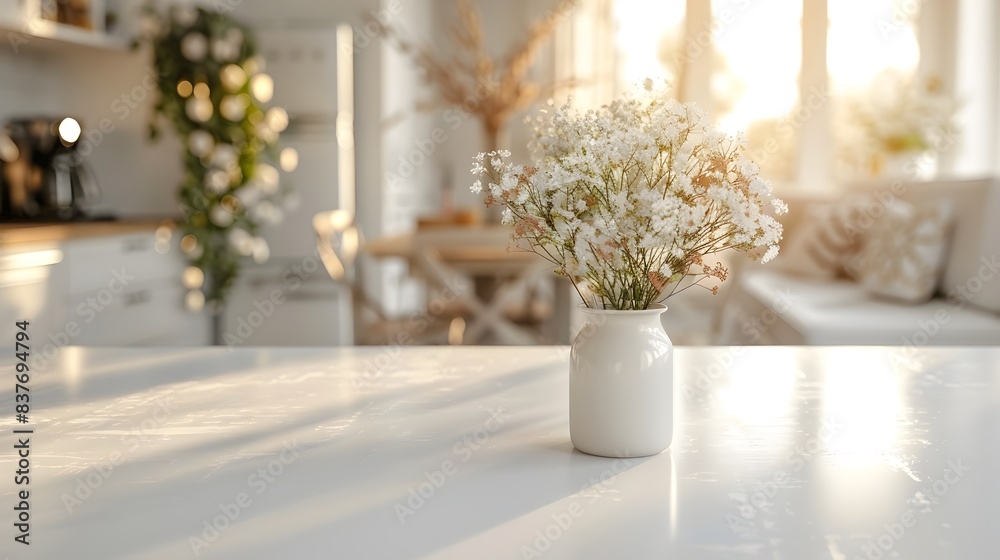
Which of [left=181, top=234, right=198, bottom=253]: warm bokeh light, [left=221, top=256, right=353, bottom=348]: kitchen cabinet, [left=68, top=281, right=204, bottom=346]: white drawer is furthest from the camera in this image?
[left=221, top=256, right=353, bottom=348]: kitchen cabinet

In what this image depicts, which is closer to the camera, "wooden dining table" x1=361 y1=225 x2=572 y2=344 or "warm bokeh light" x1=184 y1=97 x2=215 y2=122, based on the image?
"wooden dining table" x1=361 y1=225 x2=572 y2=344

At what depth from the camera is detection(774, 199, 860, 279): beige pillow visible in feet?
13.7

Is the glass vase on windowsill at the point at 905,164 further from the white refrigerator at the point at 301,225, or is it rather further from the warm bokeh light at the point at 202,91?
the warm bokeh light at the point at 202,91

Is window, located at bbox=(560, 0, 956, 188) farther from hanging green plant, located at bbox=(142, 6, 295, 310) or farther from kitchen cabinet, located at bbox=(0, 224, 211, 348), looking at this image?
kitchen cabinet, located at bbox=(0, 224, 211, 348)

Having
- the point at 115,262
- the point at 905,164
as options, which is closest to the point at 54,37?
the point at 115,262

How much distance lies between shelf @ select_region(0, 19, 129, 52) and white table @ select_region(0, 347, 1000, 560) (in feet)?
7.62

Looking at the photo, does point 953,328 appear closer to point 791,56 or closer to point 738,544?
point 738,544

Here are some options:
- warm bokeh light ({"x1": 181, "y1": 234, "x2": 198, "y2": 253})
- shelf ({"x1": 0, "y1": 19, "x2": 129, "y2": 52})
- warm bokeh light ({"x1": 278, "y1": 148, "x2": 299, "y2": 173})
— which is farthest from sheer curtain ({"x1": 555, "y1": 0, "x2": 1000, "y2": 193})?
shelf ({"x1": 0, "y1": 19, "x2": 129, "y2": 52})

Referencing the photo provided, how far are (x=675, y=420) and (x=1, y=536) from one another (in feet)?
2.41

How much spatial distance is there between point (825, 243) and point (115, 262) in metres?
3.20

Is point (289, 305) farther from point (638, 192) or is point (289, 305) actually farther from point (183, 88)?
point (638, 192)

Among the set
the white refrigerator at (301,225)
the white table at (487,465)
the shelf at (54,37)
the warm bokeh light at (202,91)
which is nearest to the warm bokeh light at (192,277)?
the white refrigerator at (301,225)

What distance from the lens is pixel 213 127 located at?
167 inches

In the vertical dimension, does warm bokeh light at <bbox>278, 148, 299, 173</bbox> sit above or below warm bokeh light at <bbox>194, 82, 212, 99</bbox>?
below
